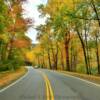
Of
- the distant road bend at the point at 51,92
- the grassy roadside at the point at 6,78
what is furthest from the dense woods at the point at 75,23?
the distant road bend at the point at 51,92

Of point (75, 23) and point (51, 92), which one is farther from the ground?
point (75, 23)

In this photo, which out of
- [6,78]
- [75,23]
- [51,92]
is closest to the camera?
[51,92]

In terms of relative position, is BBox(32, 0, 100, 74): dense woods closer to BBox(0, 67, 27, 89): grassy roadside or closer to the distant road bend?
BBox(0, 67, 27, 89): grassy roadside

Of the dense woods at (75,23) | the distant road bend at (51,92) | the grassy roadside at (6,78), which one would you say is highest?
the dense woods at (75,23)

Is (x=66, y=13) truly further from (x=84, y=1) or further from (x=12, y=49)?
(x=12, y=49)

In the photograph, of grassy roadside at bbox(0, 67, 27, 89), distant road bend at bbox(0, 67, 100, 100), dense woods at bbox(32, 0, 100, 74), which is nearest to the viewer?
distant road bend at bbox(0, 67, 100, 100)

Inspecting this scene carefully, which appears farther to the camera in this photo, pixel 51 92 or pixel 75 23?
pixel 75 23

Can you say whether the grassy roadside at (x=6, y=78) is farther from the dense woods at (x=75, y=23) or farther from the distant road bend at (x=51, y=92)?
the dense woods at (x=75, y=23)

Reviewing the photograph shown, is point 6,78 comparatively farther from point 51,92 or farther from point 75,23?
point 75,23

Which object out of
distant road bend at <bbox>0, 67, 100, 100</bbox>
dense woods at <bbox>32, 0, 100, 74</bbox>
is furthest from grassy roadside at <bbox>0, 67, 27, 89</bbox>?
dense woods at <bbox>32, 0, 100, 74</bbox>

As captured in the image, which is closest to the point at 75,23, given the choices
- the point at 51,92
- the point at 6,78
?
the point at 6,78

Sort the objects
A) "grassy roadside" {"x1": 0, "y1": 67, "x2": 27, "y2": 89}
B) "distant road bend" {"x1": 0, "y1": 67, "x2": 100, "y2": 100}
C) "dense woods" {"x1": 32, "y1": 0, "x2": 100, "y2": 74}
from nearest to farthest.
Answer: "distant road bend" {"x1": 0, "y1": 67, "x2": 100, "y2": 100}
"grassy roadside" {"x1": 0, "y1": 67, "x2": 27, "y2": 89}
"dense woods" {"x1": 32, "y1": 0, "x2": 100, "y2": 74}

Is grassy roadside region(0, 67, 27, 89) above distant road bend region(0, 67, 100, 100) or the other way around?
above

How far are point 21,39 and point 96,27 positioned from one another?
41.6ft
